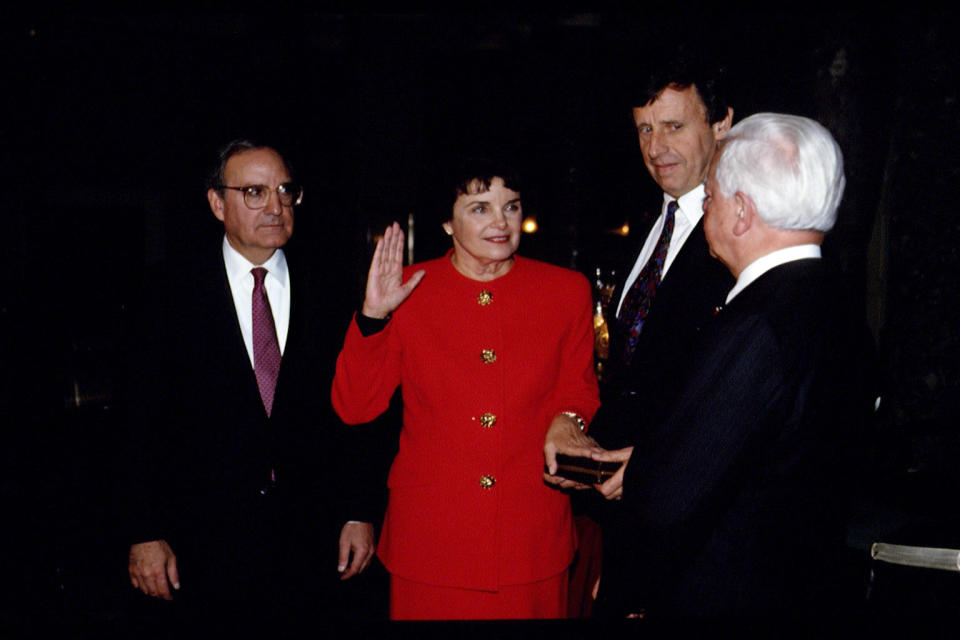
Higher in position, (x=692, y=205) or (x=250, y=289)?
(x=692, y=205)

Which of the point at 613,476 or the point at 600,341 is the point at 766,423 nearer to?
the point at 613,476

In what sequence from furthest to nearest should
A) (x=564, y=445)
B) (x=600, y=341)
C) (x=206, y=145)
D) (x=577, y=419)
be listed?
(x=206, y=145) < (x=600, y=341) < (x=577, y=419) < (x=564, y=445)

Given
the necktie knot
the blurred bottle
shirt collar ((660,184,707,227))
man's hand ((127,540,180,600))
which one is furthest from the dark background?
the necktie knot

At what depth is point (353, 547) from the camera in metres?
2.18

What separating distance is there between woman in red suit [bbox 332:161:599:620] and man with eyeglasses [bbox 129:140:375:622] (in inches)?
7.8

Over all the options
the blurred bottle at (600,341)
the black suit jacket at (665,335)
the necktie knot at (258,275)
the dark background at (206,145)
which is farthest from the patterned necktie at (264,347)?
the dark background at (206,145)

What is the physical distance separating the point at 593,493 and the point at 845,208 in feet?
6.91

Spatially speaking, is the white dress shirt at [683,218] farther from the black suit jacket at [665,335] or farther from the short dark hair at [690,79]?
the short dark hair at [690,79]

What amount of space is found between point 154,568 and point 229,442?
412 millimetres

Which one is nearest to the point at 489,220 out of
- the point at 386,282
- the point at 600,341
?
the point at 386,282

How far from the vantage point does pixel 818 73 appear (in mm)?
3295

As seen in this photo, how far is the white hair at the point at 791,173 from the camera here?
134 cm

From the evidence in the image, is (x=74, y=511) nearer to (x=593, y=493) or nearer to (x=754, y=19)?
(x=593, y=493)

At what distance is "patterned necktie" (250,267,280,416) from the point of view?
207 cm
